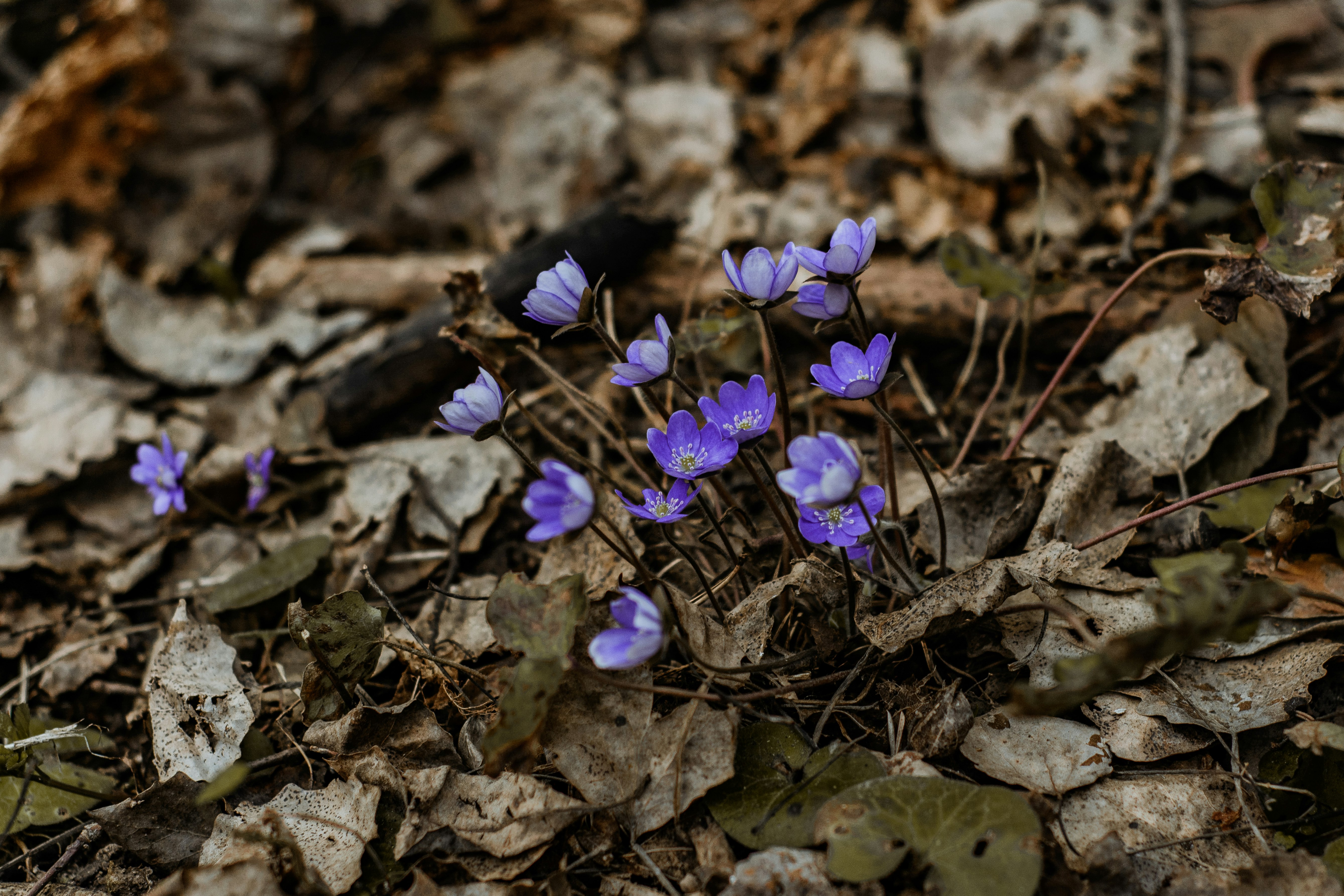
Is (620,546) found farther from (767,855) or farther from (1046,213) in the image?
(1046,213)

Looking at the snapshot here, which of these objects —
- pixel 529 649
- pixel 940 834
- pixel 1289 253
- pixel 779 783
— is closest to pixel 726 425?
pixel 529 649

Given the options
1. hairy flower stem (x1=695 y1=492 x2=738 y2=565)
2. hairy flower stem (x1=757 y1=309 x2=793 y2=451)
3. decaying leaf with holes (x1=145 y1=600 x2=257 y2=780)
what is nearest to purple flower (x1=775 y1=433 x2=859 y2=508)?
hairy flower stem (x1=757 y1=309 x2=793 y2=451)

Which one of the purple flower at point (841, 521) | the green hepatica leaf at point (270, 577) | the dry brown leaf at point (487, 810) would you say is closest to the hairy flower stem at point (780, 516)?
the purple flower at point (841, 521)

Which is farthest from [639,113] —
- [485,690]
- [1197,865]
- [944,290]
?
[1197,865]

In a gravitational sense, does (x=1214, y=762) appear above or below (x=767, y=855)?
below

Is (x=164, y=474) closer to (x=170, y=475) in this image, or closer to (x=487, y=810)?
(x=170, y=475)

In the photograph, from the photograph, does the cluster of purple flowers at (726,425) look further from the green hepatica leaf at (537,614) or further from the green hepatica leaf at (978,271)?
the green hepatica leaf at (978,271)

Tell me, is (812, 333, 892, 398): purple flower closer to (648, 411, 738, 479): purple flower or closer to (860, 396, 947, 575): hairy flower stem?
(860, 396, 947, 575): hairy flower stem
